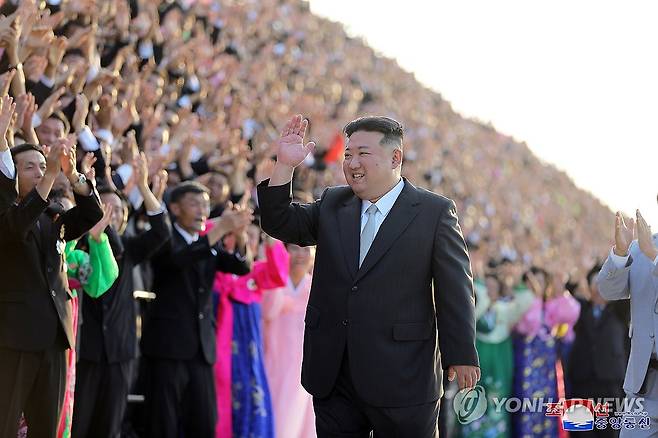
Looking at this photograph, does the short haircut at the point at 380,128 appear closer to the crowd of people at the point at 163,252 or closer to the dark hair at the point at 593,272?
the crowd of people at the point at 163,252

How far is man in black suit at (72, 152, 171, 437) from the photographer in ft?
23.7

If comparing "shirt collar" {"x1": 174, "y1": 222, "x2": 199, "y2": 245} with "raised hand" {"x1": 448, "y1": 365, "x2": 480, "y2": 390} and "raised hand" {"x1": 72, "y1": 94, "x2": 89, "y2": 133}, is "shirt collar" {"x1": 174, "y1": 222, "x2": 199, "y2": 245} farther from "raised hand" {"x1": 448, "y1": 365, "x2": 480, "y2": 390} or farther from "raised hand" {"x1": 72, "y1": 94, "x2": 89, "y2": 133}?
"raised hand" {"x1": 448, "y1": 365, "x2": 480, "y2": 390}

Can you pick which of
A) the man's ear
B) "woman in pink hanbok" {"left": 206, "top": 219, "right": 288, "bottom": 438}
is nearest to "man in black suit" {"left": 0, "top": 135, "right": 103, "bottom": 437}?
the man's ear

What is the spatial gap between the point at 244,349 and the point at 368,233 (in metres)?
3.49

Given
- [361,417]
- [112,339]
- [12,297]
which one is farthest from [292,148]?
[112,339]

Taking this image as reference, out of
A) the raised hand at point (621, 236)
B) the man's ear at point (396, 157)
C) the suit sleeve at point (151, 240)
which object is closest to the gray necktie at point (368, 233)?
the man's ear at point (396, 157)

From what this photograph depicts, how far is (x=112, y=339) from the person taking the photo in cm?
727

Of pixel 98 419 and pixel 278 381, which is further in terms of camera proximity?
pixel 278 381

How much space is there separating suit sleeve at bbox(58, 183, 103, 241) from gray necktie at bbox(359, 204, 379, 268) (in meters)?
1.52

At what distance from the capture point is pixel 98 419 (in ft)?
23.9

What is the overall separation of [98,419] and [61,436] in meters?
0.96

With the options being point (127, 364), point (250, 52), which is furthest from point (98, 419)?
point (250, 52)

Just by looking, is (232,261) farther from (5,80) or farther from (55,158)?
(55,158)

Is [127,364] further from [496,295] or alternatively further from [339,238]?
[496,295]
